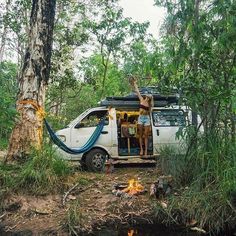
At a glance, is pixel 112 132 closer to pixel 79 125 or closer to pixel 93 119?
pixel 93 119

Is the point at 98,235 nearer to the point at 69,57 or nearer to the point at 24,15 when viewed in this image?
the point at 69,57

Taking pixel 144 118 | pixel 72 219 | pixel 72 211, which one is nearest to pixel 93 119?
pixel 144 118

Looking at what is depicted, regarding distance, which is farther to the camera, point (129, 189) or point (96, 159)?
point (96, 159)

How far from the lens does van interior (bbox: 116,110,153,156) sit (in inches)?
399

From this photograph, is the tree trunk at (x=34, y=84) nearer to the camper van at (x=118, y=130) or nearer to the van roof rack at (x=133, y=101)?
the camper van at (x=118, y=130)

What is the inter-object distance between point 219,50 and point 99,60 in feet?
50.7

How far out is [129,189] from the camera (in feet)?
24.1

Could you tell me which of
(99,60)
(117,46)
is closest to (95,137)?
(117,46)

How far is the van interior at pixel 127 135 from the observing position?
10.1 meters

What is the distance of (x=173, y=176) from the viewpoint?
7461 millimetres

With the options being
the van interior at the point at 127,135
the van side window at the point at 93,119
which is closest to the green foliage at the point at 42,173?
the van side window at the point at 93,119

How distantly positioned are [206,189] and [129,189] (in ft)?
4.60

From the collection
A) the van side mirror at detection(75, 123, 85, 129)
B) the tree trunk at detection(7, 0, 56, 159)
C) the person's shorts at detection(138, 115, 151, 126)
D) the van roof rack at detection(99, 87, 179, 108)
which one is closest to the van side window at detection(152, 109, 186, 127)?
the van roof rack at detection(99, 87, 179, 108)

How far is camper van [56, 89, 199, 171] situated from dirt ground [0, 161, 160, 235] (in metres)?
2.28
